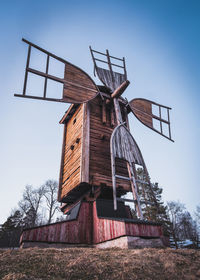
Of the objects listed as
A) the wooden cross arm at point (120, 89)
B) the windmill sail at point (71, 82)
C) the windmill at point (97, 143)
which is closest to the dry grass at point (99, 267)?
the windmill at point (97, 143)

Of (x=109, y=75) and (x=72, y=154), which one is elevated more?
(x=109, y=75)

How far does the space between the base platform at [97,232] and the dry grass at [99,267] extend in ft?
6.04

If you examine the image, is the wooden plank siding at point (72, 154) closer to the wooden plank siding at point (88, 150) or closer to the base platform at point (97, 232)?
the wooden plank siding at point (88, 150)

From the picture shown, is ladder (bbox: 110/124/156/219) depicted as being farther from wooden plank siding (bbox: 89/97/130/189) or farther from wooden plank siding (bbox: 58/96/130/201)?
wooden plank siding (bbox: 58/96/130/201)

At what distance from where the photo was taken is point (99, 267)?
4.16 m

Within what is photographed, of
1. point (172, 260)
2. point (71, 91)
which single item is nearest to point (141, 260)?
point (172, 260)

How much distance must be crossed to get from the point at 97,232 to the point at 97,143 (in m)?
4.59

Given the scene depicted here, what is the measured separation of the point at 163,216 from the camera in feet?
81.2

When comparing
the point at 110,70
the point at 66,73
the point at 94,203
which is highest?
the point at 110,70

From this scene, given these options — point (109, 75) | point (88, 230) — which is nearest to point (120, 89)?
point (109, 75)

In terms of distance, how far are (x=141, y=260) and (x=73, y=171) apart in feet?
22.1

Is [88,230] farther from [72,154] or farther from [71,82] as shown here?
[71,82]

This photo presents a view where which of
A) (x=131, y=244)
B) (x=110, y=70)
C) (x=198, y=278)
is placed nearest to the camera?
(x=198, y=278)

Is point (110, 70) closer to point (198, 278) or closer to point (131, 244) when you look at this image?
point (131, 244)
